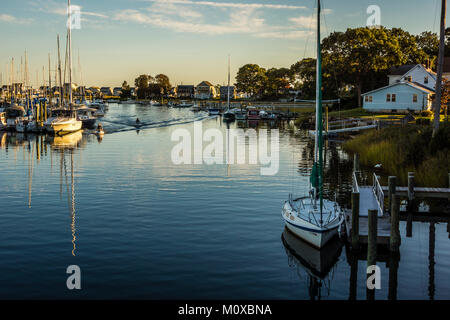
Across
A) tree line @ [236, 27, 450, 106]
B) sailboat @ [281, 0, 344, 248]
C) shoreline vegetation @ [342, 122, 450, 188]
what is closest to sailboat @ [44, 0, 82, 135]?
shoreline vegetation @ [342, 122, 450, 188]

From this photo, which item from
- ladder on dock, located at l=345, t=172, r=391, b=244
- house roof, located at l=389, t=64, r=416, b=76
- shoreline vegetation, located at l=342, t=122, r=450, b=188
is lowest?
ladder on dock, located at l=345, t=172, r=391, b=244

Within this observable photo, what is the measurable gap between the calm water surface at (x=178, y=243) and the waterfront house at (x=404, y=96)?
167 ft

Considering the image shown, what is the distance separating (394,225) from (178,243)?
9704 mm

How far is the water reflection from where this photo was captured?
17828 mm

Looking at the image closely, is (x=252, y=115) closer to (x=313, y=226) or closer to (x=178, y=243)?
(x=178, y=243)

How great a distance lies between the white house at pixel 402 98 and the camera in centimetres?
8469

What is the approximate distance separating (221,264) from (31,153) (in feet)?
137

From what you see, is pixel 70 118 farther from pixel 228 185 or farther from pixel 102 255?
pixel 102 255

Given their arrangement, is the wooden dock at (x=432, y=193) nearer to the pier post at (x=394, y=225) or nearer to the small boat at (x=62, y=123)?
the pier post at (x=394, y=225)

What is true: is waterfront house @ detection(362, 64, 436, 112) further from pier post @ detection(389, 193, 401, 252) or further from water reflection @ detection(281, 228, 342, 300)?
water reflection @ detection(281, 228, 342, 300)

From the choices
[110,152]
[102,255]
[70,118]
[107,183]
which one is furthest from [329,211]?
[70,118]

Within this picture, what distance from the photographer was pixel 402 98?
86562 mm
